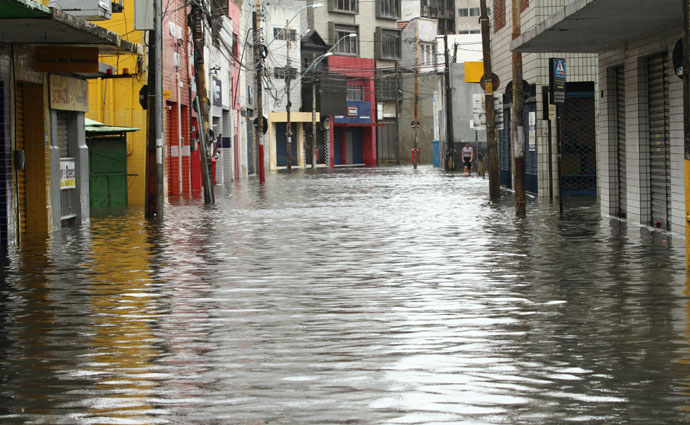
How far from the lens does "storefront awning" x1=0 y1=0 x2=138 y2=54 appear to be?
1549 centimetres

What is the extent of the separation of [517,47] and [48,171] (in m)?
9.35

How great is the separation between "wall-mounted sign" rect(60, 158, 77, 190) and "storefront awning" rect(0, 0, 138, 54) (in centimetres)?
311

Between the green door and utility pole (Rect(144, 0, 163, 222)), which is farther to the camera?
the green door

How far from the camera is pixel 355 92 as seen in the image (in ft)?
306

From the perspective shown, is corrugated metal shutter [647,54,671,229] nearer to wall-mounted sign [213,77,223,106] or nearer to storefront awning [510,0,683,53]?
storefront awning [510,0,683,53]

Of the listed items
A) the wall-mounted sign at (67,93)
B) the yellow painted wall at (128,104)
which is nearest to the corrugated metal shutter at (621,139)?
the wall-mounted sign at (67,93)

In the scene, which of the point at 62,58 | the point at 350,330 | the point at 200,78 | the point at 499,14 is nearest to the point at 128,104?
the point at 200,78

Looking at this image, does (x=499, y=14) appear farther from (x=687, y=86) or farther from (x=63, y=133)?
(x=687, y=86)

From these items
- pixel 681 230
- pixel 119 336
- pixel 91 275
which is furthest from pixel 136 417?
pixel 681 230

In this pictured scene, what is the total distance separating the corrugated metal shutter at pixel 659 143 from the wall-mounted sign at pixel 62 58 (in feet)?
32.8

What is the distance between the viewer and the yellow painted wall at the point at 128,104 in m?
34.8

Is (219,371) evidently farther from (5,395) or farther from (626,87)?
(626,87)

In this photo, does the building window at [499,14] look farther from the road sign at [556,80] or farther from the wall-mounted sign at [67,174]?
the wall-mounted sign at [67,174]

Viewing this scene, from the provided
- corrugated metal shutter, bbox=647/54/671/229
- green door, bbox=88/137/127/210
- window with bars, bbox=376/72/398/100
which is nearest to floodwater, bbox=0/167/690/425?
corrugated metal shutter, bbox=647/54/671/229
